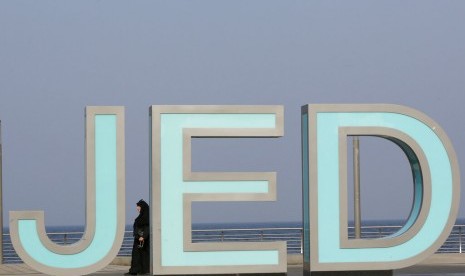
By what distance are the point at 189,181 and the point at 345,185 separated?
8.38 ft

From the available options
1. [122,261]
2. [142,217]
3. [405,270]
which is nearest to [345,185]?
→ [142,217]

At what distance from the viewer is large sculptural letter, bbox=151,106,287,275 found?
66.2ft

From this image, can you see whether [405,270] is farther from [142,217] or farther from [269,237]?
[269,237]

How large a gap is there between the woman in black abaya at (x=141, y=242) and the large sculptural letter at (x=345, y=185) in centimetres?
491

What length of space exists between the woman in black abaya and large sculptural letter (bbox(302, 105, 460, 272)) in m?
4.91

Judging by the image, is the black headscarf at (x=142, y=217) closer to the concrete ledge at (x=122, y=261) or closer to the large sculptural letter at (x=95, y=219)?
the large sculptural letter at (x=95, y=219)

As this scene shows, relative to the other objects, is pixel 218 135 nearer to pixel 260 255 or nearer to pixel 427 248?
pixel 260 255

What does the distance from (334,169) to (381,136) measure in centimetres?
93

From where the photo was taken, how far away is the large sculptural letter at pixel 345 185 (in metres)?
20.6

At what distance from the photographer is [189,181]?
2022 centimetres

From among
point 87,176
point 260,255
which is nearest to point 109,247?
point 87,176

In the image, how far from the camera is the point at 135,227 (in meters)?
24.9

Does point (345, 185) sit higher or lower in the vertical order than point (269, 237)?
higher

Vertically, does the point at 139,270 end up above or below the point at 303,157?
below
